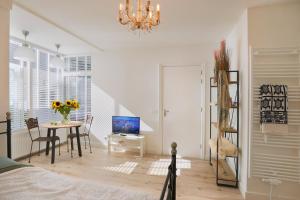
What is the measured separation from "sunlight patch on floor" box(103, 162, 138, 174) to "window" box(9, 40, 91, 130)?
1.94m

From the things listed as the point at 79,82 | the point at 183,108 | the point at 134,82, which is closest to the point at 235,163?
the point at 183,108

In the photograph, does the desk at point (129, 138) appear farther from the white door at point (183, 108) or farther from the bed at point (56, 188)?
the bed at point (56, 188)

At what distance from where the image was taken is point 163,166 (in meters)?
3.58

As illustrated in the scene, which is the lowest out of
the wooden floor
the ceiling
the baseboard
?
the wooden floor

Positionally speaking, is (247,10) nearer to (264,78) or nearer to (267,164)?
(264,78)

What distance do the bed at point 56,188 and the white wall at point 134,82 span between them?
9.65 feet

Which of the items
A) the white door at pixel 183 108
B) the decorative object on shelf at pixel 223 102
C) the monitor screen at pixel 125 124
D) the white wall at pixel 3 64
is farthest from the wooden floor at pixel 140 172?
the white wall at pixel 3 64

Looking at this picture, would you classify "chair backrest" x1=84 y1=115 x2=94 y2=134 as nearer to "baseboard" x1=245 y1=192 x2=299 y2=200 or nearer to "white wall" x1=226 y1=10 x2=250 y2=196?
"white wall" x1=226 y1=10 x2=250 y2=196

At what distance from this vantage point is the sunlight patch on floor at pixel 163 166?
329cm

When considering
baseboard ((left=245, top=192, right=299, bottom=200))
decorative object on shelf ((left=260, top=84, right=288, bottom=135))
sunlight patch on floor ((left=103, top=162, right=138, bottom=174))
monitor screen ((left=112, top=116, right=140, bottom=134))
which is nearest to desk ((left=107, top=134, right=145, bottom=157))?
monitor screen ((left=112, top=116, right=140, bottom=134))

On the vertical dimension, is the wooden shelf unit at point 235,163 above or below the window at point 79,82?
below

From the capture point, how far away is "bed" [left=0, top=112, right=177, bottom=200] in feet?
4.14

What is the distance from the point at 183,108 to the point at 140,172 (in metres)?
1.67

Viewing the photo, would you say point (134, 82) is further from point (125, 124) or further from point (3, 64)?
point (3, 64)
